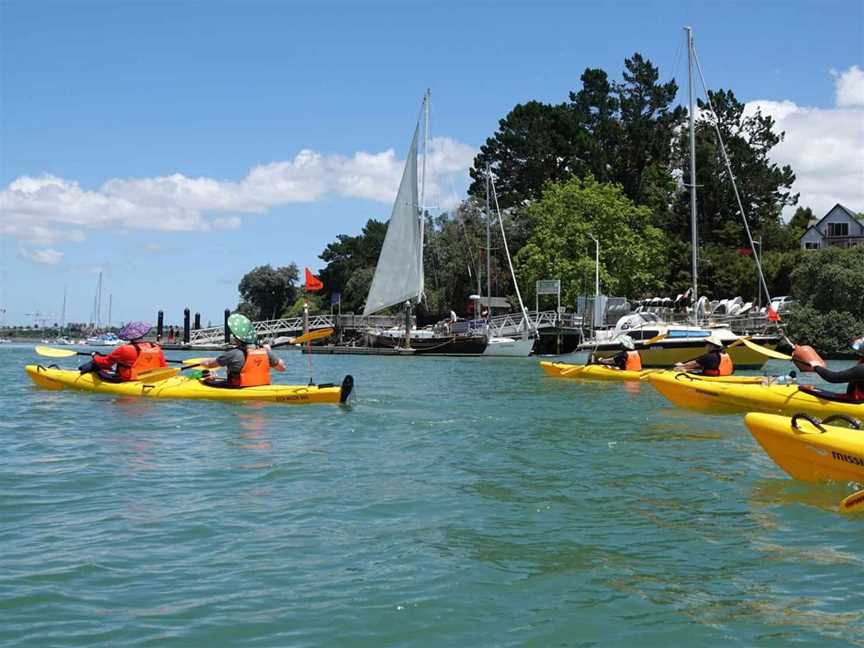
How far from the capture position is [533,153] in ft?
234

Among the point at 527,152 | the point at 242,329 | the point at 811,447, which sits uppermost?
the point at 527,152

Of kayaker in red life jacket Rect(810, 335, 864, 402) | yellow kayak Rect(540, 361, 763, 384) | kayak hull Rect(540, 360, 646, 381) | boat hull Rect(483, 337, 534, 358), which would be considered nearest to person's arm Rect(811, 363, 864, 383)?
kayaker in red life jacket Rect(810, 335, 864, 402)

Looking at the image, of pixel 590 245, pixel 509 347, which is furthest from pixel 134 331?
pixel 590 245

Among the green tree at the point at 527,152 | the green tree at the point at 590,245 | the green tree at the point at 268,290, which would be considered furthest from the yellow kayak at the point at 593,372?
the green tree at the point at 268,290

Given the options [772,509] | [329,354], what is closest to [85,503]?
[772,509]

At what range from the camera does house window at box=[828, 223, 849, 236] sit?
69.4 m

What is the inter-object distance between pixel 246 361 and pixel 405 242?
2703 centimetres

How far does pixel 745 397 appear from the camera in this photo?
16359 mm

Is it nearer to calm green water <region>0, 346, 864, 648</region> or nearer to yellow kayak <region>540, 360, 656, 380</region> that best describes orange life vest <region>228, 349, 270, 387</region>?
calm green water <region>0, 346, 864, 648</region>

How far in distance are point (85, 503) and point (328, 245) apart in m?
96.0

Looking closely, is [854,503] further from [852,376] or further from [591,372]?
[591,372]

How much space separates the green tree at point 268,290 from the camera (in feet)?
310

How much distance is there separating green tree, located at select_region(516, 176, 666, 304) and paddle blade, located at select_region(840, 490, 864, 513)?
160 feet

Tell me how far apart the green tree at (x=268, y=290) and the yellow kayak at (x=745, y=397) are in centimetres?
7838
